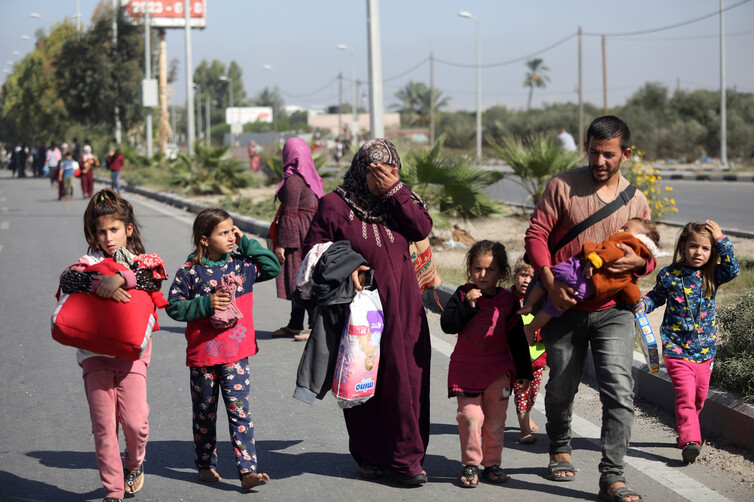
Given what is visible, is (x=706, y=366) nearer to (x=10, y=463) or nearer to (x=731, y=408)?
(x=731, y=408)

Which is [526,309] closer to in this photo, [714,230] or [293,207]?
[714,230]

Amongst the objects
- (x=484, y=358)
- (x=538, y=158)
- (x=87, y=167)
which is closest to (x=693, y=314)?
(x=484, y=358)

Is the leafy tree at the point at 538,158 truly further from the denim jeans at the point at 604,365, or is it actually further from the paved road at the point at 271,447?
the denim jeans at the point at 604,365

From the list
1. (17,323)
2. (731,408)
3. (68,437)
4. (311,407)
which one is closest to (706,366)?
(731,408)

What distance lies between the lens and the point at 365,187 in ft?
14.8

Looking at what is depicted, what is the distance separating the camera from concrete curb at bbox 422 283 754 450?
4934 mm

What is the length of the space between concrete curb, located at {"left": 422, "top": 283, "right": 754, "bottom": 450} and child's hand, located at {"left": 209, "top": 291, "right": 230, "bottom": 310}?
273 cm

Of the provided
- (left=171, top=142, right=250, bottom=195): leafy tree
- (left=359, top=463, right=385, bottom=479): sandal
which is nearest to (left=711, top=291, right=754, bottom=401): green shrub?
(left=359, top=463, right=385, bottom=479): sandal

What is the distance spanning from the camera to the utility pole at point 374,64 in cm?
1380

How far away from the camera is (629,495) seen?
13.7ft

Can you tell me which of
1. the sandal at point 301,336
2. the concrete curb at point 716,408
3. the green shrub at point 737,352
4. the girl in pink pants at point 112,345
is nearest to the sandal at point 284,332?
the sandal at point 301,336

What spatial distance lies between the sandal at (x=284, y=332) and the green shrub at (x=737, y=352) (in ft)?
12.3

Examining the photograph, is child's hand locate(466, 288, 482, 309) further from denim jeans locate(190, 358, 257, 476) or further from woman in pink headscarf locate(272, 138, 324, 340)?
woman in pink headscarf locate(272, 138, 324, 340)

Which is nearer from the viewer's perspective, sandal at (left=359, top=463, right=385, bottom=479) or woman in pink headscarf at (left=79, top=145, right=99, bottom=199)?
sandal at (left=359, top=463, right=385, bottom=479)
